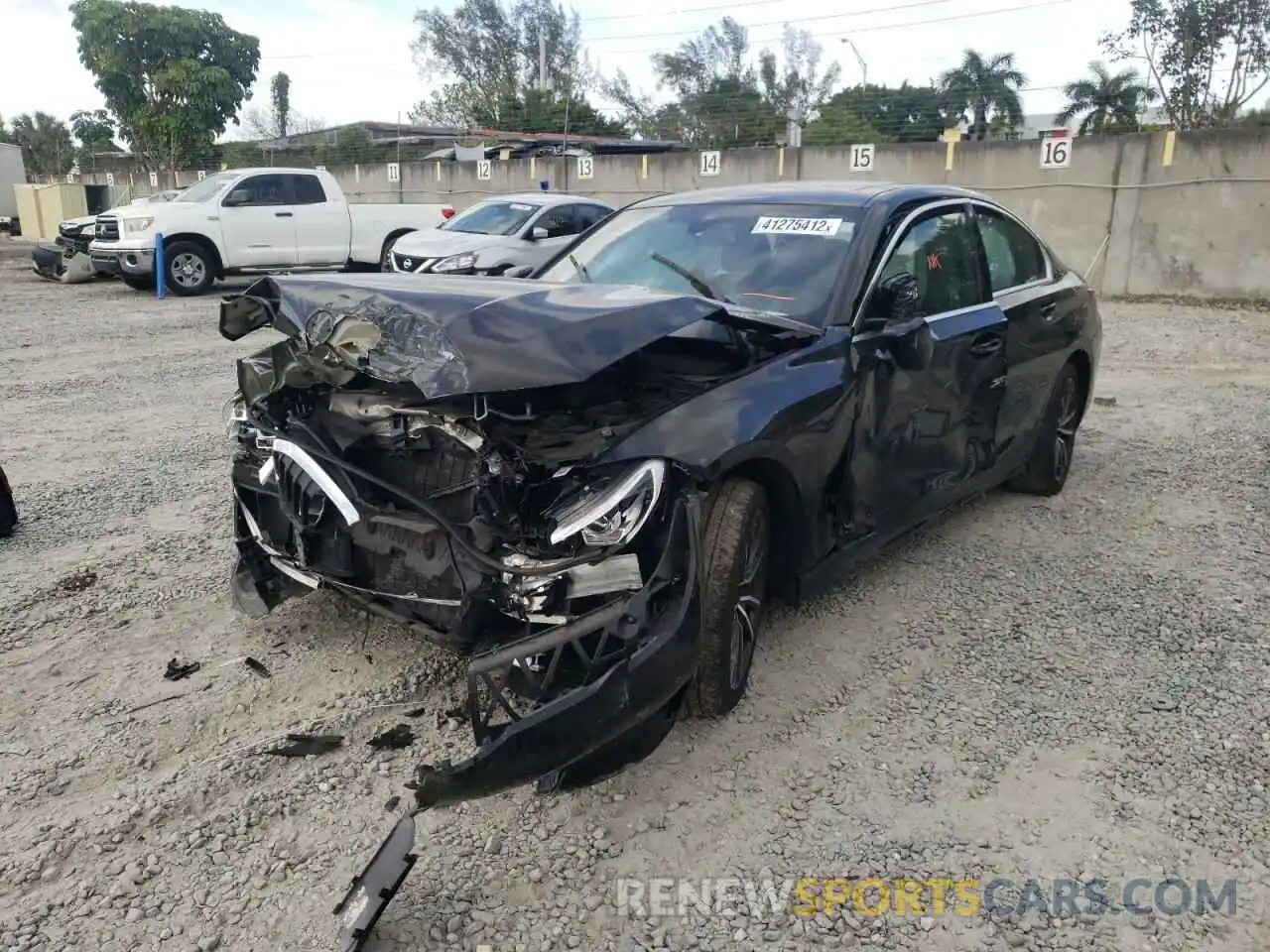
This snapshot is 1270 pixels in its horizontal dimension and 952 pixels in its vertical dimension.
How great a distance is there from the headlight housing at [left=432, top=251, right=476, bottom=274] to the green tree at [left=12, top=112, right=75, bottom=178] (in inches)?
2037

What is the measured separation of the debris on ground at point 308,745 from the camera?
310cm

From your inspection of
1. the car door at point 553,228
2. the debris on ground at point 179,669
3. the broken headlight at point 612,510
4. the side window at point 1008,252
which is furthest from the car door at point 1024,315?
the car door at point 553,228

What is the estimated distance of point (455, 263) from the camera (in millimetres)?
12070

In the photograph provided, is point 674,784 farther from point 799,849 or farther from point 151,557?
point 151,557

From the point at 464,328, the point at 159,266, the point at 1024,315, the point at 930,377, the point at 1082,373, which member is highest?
the point at 464,328

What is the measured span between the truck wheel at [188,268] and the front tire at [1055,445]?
13.4 metres

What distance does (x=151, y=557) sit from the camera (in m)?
4.61

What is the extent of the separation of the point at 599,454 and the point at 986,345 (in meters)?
2.42

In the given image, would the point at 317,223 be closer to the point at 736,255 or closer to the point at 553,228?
the point at 553,228

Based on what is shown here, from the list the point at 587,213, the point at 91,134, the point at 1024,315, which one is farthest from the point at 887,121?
the point at 91,134

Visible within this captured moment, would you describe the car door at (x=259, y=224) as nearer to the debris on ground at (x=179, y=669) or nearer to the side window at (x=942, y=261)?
the debris on ground at (x=179, y=669)

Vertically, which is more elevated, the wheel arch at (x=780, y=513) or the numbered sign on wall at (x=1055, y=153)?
the numbered sign on wall at (x=1055, y=153)

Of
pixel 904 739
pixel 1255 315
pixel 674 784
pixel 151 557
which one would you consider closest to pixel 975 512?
pixel 904 739

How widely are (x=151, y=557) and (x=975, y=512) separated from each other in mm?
4196
